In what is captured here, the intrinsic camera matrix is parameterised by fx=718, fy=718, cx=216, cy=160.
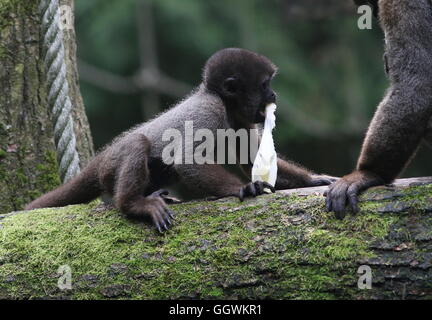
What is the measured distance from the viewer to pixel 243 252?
554 cm

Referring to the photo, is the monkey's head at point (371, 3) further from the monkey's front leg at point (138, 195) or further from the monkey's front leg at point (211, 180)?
the monkey's front leg at point (138, 195)

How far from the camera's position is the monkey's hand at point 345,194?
5.57m

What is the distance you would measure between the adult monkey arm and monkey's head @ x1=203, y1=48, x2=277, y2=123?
5.17ft

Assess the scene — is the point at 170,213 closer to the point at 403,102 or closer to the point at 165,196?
the point at 165,196

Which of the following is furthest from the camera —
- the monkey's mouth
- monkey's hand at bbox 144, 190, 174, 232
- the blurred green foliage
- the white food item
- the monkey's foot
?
the blurred green foliage

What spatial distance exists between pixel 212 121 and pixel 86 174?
1.38m

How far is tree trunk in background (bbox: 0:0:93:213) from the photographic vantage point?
7562 mm

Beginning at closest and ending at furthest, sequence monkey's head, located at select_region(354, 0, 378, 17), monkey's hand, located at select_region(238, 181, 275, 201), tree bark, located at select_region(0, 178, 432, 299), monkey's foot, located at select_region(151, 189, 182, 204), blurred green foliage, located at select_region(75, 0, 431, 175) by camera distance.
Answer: tree bark, located at select_region(0, 178, 432, 299), monkey's hand, located at select_region(238, 181, 275, 201), monkey's foot, located at select_region(151, 189, 182, 204), monkey's head, located at select_region(354, 0, 378, 17), blurred green foliage, located at select_region(75, 0, 431, 175)

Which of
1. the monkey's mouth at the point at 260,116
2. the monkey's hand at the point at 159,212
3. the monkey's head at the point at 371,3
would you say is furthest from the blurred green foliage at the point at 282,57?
the monkey's hand at the point at 159,212

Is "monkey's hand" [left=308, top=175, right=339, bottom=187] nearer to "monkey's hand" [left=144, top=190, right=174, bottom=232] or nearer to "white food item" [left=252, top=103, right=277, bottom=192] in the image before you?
"white food item" [left=252, top=103, right=277, bottom=192]

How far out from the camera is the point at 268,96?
25.2 feet

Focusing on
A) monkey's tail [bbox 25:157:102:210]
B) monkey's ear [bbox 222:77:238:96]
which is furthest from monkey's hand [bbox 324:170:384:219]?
monkey's tail [bbox 25:157:102:210]
